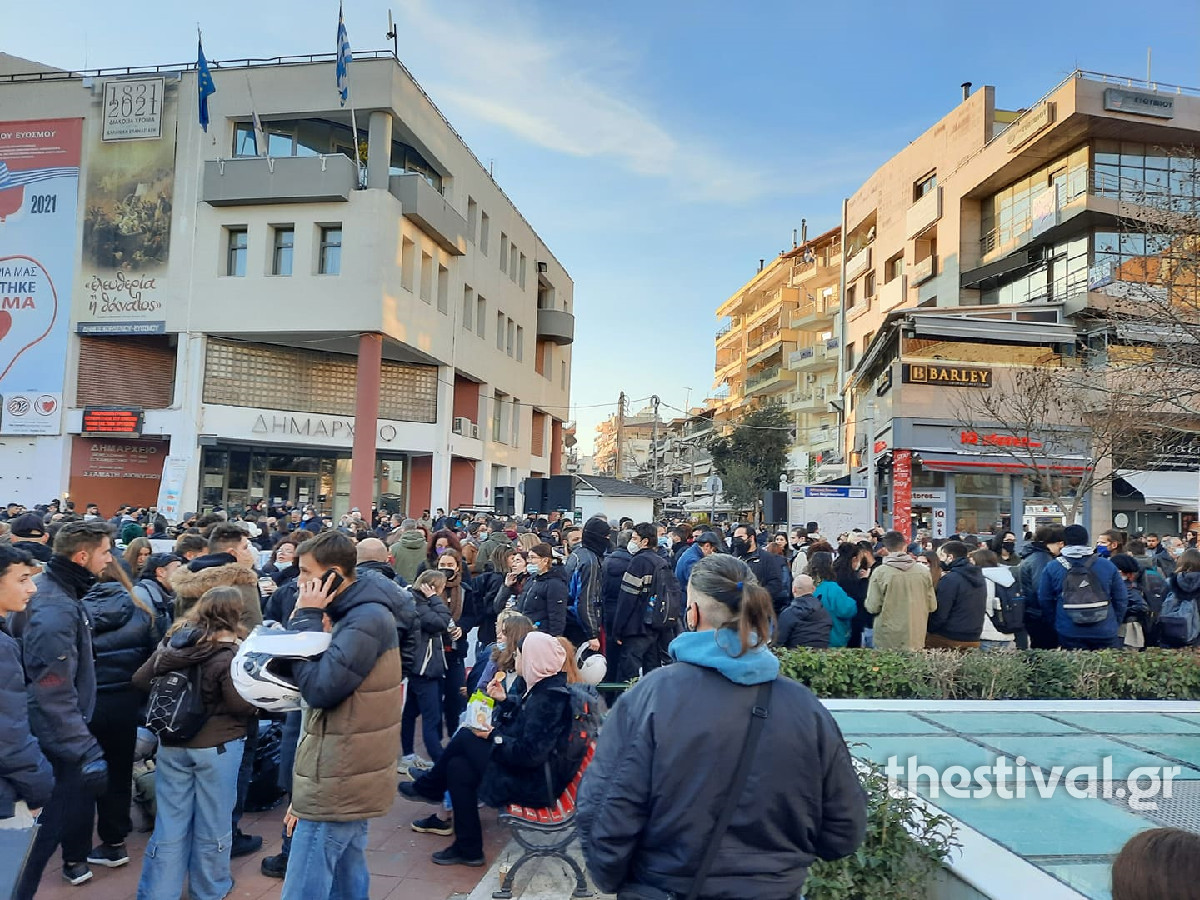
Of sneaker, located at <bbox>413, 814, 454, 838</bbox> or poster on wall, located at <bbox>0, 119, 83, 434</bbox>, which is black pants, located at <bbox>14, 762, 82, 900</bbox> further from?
poster on wall, located at <bbox>0, 119, 83, 434</bbox>

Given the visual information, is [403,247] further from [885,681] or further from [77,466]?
[885,681]

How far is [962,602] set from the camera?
Answer: 795 cm

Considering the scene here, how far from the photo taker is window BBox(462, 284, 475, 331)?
34844 mm

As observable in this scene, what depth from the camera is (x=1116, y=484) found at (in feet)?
85.0

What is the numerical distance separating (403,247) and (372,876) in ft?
87.7

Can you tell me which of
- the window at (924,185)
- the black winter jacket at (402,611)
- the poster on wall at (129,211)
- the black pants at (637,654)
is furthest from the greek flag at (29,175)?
the window at (924,185)

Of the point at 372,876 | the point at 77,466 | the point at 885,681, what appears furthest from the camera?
the point at 77,466

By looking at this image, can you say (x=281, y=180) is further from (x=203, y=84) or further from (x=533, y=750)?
(x=533, y=750)

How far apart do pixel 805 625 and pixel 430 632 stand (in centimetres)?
343

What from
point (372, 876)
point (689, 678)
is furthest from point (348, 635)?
point (372, 876)

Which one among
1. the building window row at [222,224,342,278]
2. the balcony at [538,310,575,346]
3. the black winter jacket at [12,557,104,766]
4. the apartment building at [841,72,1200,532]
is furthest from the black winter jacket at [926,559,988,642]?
the balcony at [538,310,575,346]

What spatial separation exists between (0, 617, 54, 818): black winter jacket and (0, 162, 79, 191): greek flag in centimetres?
3097

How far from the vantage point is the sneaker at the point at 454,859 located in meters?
4.87

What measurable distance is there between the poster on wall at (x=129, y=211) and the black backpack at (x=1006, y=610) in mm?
26916
